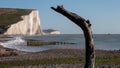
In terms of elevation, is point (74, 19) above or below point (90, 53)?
above

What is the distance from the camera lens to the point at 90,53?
35.3 feet

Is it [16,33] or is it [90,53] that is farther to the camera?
[16,33]

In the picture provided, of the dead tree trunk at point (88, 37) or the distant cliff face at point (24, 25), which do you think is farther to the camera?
the distant cliff face at point (24, 25)

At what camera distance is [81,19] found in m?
10.6

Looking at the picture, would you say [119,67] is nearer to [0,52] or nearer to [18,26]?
[0,52]

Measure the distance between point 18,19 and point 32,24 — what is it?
7.33 m

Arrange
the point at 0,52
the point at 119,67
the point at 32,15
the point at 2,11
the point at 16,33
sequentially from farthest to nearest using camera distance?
the point at 2,11 < the point at 32,15 < the point at 16,33 < the point at 0,52 < the point at 119,67

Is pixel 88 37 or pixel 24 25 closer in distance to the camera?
pixel 88 37

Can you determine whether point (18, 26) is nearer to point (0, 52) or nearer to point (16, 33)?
point (16, 33)

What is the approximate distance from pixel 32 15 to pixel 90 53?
479ft

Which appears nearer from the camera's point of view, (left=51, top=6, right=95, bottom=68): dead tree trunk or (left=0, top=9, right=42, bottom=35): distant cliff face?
(left=51, top=6, right=95, bottom=68): dead tree trunk

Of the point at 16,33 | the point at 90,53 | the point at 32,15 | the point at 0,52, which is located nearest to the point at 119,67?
the point at 90,53

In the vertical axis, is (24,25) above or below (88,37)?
above

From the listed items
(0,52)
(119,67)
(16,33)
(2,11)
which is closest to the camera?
(119,67)
